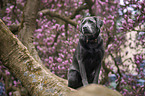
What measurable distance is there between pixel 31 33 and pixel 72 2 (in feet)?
13.1

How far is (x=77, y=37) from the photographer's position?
7.05 meters

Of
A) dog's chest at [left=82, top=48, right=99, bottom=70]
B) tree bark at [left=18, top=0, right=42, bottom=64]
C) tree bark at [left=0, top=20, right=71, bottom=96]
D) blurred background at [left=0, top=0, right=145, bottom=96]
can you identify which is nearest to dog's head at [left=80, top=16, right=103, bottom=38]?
→ dog's chest at [left=82, top=48, right=99, bottom=70]

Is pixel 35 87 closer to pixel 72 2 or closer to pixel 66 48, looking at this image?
pixel 66 48

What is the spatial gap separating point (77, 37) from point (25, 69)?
5144mm

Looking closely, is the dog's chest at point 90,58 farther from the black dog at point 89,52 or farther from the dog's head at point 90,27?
the dog's head at point 90,27

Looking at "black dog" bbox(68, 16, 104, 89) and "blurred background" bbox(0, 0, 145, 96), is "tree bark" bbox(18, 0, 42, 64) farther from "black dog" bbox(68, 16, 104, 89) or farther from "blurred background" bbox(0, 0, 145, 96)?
"black dog" bbox(68, 16, 104, 89)

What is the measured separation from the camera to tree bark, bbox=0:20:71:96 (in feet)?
6.28

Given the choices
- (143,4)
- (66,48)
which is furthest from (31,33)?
(143,4)

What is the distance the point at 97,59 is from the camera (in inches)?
97.5

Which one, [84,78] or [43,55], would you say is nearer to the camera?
[84,78]

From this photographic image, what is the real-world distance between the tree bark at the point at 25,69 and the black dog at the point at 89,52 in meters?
0.58

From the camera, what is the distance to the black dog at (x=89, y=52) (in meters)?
2.27

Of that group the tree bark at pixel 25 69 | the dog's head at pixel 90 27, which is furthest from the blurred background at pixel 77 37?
the tree bark at pixel 25 69

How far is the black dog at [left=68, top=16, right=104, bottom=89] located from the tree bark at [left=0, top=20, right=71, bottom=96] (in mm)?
583
